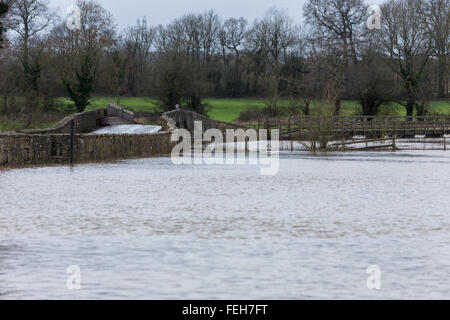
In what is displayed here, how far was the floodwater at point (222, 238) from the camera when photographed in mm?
7953

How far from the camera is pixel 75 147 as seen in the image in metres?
29.3

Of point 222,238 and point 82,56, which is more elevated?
point 82,56

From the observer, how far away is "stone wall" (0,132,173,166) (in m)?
25.8

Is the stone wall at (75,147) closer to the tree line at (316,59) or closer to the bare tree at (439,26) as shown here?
the tree line at (316,59)

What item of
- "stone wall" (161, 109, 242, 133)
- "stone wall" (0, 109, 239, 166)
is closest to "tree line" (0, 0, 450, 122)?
"stone wall" (161, 109, 242, 133)

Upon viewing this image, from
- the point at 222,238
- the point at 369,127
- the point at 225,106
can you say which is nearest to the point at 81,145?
the point at 222,238

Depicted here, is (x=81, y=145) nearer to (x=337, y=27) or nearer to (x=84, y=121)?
(x=84, y=121)

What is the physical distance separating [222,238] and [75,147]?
63.0 ft

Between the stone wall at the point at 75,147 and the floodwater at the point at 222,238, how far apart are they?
484cm

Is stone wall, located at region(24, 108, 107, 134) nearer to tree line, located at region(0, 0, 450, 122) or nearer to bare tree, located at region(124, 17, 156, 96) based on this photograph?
tree line, located at region(0, 0, 450, 122)

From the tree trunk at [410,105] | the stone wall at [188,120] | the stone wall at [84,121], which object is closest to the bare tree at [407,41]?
the tree trunk at [410,105]

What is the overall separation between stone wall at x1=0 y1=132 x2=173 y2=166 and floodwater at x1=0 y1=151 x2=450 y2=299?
484 cm
